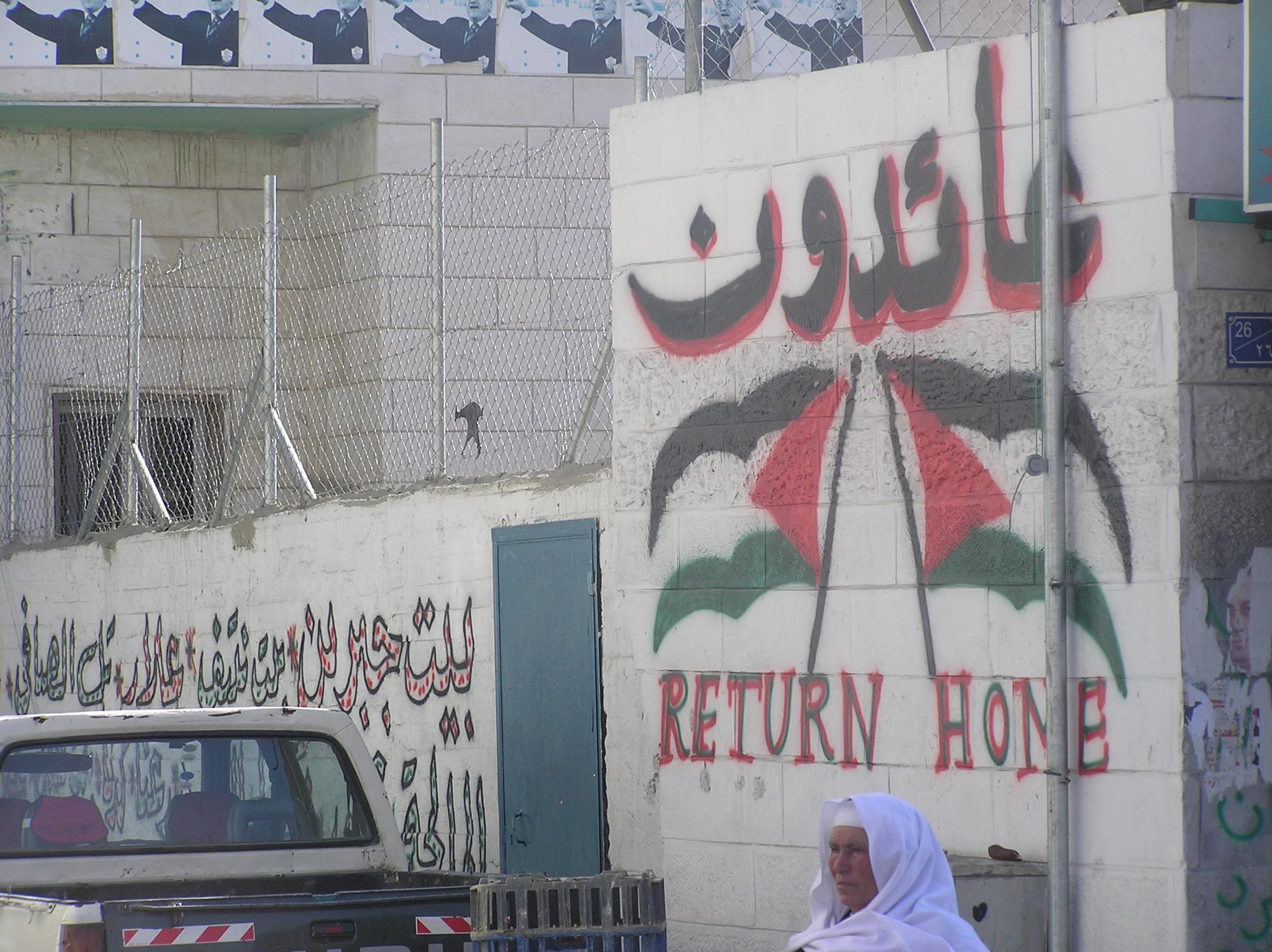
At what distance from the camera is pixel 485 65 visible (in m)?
13.6

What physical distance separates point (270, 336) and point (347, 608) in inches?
68.7

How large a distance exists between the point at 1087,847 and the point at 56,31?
10.2 m

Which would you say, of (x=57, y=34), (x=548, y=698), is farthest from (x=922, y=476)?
(x=57, y=34)

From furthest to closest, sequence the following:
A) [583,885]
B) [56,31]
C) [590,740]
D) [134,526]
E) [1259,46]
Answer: [56,31] < [134,526] < [590,740] < [1259,46] < [583,885]

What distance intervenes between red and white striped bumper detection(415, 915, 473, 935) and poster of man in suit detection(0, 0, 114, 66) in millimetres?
9904

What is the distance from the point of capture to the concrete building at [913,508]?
583 centimetres

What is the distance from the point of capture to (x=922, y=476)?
253 inches

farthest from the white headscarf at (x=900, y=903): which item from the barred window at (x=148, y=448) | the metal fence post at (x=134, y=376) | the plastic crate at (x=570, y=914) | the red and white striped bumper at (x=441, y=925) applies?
the barred window at (x=148, y=448)

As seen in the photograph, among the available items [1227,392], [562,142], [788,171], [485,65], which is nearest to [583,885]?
[1227,392]

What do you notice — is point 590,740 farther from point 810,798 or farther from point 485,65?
point 485,65

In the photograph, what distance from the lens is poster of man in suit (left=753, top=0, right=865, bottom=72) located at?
13.3 metres

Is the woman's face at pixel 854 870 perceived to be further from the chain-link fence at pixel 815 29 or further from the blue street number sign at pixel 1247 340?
the chain-link fence at pixel 815 29

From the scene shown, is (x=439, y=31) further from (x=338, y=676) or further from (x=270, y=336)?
(x=338, y=676)

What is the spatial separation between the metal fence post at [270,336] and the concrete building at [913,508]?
91.5 inches
